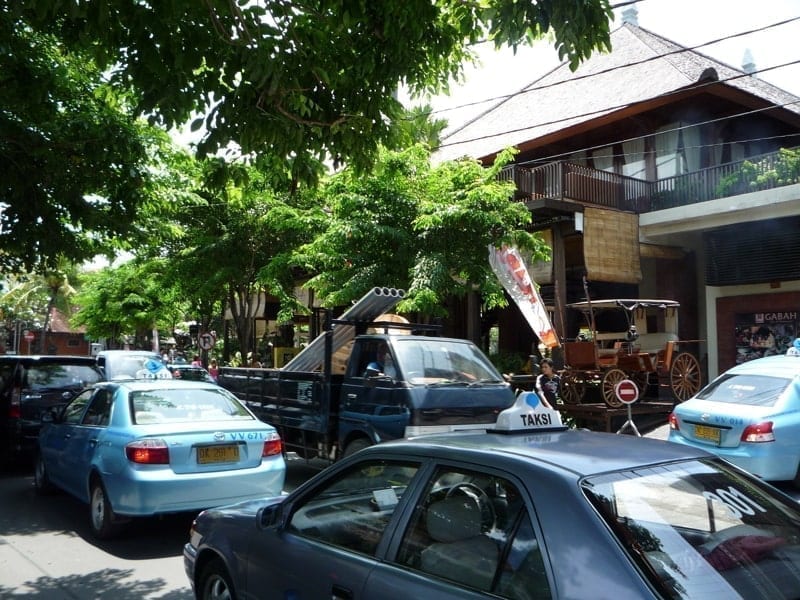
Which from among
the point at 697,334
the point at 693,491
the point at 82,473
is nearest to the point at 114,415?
the point at 82,473

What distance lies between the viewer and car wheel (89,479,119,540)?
20.7ft

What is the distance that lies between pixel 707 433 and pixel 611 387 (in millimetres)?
3969

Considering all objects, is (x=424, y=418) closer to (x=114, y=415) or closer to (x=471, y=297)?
(x=114, y=415)

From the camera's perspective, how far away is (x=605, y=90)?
19.6 m

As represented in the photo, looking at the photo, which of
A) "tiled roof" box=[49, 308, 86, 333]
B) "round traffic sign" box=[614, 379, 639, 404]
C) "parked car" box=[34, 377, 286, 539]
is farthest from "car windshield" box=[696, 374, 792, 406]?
"tiled roof" box=[49, 308, 86, 333]

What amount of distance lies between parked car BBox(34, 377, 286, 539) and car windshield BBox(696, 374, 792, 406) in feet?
18.2

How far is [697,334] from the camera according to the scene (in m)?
18.7

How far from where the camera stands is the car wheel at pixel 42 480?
825 cm

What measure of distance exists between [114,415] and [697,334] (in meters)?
16.0

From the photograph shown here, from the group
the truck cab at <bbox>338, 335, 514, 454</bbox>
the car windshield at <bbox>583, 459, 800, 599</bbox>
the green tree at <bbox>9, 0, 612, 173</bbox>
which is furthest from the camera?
the truck cab at <bbox>338, 335, 514, 454</bbox>

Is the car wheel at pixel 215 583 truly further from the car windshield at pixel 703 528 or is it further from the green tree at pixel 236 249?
the green tree at pixel 236 249

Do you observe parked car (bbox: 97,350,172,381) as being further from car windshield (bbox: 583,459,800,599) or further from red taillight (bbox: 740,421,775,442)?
car windshield (bbox: 583,459,800,599)

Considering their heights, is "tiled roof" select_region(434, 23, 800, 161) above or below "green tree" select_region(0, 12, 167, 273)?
above

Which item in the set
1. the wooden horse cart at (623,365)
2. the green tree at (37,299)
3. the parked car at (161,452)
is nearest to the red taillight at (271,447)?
the parked car at (161,452)
